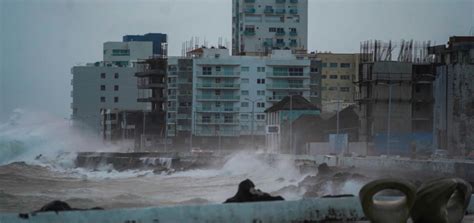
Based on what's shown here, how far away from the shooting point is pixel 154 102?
107438 millimetres

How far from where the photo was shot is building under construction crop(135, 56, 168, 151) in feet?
344

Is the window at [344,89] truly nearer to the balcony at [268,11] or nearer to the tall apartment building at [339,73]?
the tall apartment building at [339,73]

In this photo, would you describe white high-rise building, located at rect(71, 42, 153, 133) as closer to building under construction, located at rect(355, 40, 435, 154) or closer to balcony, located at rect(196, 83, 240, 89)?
balcony, located at rect(196, 83, 240, 89)

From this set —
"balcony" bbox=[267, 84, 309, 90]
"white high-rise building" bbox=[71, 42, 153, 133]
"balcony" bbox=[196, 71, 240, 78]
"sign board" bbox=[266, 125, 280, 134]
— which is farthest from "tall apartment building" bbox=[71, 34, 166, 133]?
"sign board" bbox=[266, 125, 280, 134]

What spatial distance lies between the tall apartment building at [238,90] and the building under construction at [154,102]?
6785 millimetres

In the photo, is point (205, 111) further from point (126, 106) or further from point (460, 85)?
point (460, 85)

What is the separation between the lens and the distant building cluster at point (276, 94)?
6512cm

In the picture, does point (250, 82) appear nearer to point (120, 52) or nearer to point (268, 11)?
point (268, 11)

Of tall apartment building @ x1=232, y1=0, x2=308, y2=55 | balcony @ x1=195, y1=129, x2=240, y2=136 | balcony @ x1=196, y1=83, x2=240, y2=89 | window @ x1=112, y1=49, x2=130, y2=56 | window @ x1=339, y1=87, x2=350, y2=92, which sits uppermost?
tall apartment building @ x1=232, y1=0, x2=308, y2=55

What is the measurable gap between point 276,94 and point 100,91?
27.7m

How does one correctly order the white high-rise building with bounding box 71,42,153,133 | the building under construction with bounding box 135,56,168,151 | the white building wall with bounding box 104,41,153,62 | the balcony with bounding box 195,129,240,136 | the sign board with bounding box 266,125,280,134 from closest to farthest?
the sign board with bounding box 266,125,280,134 < the balcony with bounding box 195,129,240,136 < the building under construction with bounding box 135,56,168,151 < the white high-rise building with bounding box 71,42,153,133 < the white building wall with bounding box 104,41,153,62

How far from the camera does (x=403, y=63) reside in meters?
71.0

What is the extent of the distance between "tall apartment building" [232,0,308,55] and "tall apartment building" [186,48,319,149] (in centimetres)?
1268

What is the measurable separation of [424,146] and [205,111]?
41.4 m
